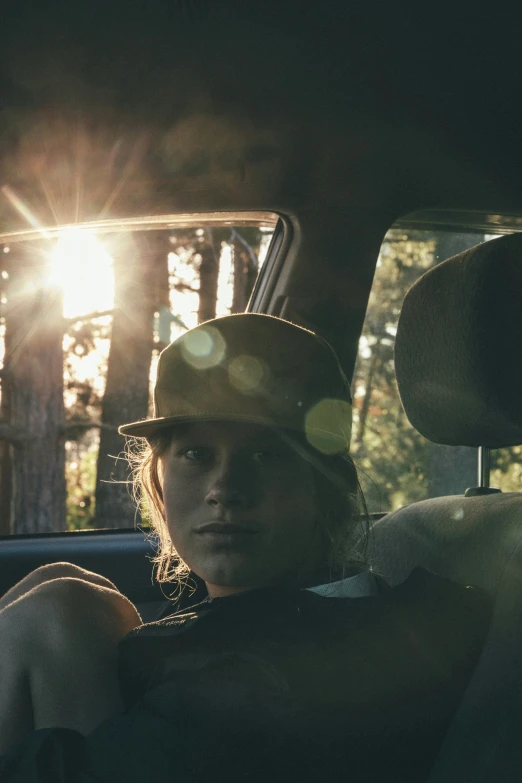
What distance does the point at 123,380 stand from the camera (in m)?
8.61

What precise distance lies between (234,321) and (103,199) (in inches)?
26.7

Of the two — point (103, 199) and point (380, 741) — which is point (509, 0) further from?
point (380, 741)

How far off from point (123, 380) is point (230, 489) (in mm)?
6942

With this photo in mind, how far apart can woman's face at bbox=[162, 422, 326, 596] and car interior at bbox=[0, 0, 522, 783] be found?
1.28 feet

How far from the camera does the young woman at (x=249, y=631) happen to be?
1.43 m

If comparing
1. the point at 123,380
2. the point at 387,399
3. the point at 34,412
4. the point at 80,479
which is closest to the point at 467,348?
the point at 387,399

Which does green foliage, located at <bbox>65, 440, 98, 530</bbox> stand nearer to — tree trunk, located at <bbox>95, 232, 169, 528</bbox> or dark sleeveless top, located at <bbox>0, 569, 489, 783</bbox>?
tree trunk, located at <bbox>95, 232, 169, 528</bbox>

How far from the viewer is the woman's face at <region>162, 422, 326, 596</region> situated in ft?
5.90

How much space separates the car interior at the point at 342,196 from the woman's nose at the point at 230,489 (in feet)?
1.66

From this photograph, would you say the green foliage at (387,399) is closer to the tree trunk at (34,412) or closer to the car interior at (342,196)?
the car interior at (342,196)

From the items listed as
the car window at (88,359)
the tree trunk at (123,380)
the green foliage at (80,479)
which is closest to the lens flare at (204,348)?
the car window at (88,359)

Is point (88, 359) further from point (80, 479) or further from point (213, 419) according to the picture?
point (213, 419)

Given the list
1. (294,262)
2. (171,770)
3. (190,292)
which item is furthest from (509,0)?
(190,292)

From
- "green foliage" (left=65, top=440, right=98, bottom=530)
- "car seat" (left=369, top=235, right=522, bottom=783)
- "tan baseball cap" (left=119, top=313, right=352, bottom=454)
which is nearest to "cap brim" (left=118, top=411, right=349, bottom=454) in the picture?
"tan baseball cap" (left=119, top=313, right=352, bottom=454)
